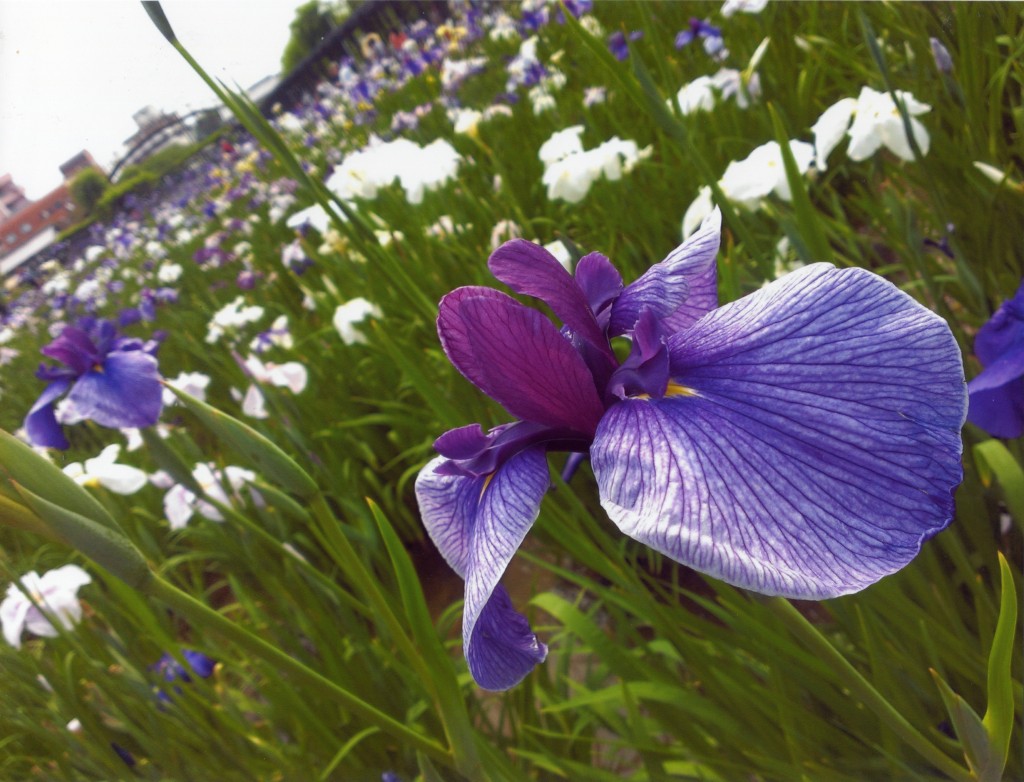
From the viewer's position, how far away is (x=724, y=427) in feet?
1.43

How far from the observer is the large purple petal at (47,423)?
4.70 feet

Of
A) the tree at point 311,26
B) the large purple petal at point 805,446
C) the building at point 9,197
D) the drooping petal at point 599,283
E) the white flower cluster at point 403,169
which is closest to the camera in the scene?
the large purple petal at point 805,446

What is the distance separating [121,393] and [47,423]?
27cm

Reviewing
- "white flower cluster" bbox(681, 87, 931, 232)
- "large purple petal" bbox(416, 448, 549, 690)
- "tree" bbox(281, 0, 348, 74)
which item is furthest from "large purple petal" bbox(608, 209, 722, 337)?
"tree" bbox(281, 0, 348, 74)

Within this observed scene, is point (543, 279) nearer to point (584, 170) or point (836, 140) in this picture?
point (836, 140)

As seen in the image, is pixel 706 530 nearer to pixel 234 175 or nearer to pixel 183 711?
pixel 183 711

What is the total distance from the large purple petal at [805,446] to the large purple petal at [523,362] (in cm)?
5

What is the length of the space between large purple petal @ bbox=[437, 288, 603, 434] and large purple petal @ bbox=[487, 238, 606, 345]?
0.14ft

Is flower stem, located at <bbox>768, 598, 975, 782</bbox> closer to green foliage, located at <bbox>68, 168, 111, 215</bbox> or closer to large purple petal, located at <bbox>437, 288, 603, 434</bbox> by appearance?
large purple petal, located at <bbox>437, 288, 603, 434</bbox>

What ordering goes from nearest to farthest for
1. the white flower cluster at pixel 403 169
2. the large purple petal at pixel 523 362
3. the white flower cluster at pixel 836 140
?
the large purple petal at pixel 523 362 → the white flower cluster at pixel 836 140 → the white flower cluster at pixel 403 169

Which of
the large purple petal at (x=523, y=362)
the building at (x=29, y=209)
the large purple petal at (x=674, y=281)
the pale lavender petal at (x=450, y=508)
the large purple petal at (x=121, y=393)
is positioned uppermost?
the building at (x=29, y=209)

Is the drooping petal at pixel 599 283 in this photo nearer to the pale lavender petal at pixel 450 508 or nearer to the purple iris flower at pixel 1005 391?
the pale lavender petal at pixel 450 508

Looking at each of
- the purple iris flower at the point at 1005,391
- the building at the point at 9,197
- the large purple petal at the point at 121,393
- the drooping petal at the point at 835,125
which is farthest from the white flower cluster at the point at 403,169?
the purple iris flower at the point at 1005,391

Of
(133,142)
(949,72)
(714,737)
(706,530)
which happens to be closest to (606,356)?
(706,530)
